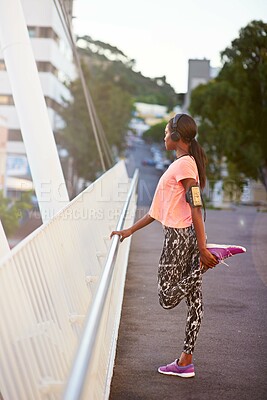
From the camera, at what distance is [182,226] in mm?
5812

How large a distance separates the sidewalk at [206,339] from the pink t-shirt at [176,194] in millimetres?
1052

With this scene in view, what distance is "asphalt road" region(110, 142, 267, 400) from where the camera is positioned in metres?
5.84

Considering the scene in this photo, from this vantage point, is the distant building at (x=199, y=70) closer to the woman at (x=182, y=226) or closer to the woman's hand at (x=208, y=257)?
the woman at (x=182, y=226)

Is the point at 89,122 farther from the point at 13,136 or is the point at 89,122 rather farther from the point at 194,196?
the point at 194,196

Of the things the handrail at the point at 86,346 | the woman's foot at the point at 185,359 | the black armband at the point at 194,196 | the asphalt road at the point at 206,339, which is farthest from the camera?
the woman's foot at the point at 185,359

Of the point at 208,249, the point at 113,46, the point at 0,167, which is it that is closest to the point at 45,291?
the point at 208,249

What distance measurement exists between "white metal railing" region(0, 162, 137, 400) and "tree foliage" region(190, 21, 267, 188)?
38688 mm

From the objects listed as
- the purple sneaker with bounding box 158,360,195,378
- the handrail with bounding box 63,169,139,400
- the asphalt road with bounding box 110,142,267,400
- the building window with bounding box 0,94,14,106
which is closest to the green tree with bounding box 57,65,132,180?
the building window with bounding box 0,94,14,106

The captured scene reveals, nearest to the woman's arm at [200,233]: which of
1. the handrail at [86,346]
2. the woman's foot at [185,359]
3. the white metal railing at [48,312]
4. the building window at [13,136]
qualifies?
the woman's foot at [185,359]

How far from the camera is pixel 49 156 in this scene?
34.6ft

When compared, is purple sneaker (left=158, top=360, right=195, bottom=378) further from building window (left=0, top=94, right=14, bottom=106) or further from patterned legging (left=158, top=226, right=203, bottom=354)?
building window (left=0, top=94, right=14, bottom=106)

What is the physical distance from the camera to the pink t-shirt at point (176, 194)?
5.69m

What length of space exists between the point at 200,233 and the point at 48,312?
1587mm

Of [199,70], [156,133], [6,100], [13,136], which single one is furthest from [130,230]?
[156,133]
